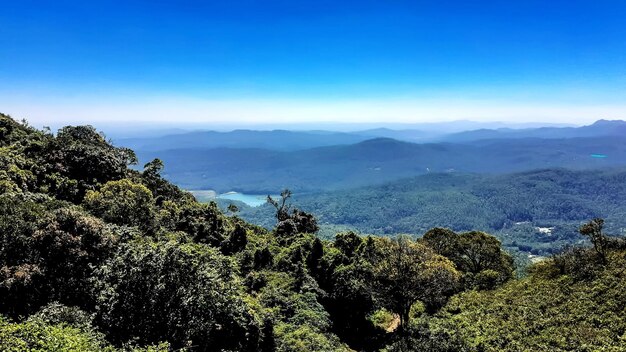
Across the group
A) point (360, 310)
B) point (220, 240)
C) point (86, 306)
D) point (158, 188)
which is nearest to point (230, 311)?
point (86, 306)

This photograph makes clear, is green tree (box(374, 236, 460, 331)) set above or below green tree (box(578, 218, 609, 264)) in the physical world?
below

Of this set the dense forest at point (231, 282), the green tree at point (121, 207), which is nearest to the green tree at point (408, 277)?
the dense forest at point (231, 282)

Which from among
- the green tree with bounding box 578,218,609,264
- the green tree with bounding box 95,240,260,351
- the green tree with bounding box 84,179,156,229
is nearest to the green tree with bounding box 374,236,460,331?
the green tree with bounding box 578,218,609,264

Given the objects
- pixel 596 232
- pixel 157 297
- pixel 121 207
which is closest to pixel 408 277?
pixel 596 232

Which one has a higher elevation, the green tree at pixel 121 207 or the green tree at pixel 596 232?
the green tree at pixel 121 207

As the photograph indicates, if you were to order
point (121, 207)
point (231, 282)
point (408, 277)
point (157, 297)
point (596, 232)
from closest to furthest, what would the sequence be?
point (157, 297) < point (231, 282) < point (408, 277) < point (121, 207) < point (596, 232)

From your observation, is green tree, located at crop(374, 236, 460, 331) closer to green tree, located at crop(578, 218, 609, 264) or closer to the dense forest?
the dense forest

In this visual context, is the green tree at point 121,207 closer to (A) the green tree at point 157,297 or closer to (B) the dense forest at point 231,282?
(B) the dense forest at point 231,282

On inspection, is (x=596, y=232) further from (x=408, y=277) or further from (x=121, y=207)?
(x=121, y=207)

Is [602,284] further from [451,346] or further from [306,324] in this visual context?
[306,324]
